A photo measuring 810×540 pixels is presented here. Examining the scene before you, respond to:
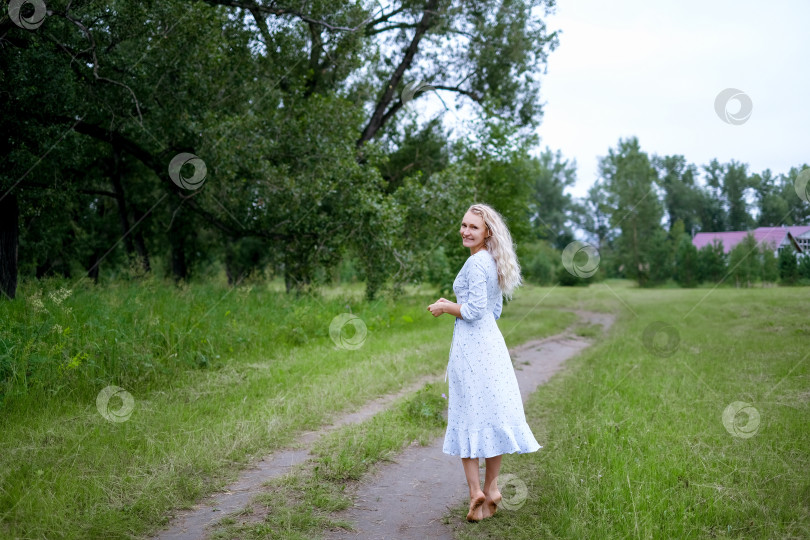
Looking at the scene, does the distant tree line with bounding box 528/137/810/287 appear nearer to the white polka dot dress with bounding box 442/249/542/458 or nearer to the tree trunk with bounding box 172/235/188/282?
the white polka dot dress with bounding box 442/249/542/458

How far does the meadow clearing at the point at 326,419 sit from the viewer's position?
4043mm

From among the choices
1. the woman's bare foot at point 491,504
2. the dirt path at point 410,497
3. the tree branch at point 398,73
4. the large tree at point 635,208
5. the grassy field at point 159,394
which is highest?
the tree branch at point 398,73

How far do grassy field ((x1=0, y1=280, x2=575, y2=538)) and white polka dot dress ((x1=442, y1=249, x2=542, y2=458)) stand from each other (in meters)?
1.22

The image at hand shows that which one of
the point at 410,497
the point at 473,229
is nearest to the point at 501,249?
the point at 473,229

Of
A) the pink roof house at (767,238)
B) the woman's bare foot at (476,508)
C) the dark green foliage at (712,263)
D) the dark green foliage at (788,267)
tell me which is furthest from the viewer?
the dark green foliage at (712,263)

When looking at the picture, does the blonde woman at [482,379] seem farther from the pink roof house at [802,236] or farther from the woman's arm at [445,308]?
the pink roof house at [802,236]

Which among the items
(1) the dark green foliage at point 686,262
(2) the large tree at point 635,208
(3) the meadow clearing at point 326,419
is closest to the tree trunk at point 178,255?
(3) the meadow clearing at point 326,419

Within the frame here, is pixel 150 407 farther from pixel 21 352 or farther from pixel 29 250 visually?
pixel 29 250

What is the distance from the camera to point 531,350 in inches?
505

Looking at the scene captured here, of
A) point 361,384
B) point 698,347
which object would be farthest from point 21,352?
point 698,347

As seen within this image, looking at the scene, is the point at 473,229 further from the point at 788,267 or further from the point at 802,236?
the point at 788,267

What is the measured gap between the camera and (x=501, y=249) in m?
4.48

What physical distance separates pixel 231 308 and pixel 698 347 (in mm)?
8888

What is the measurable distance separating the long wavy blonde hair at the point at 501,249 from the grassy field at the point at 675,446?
1.66m
